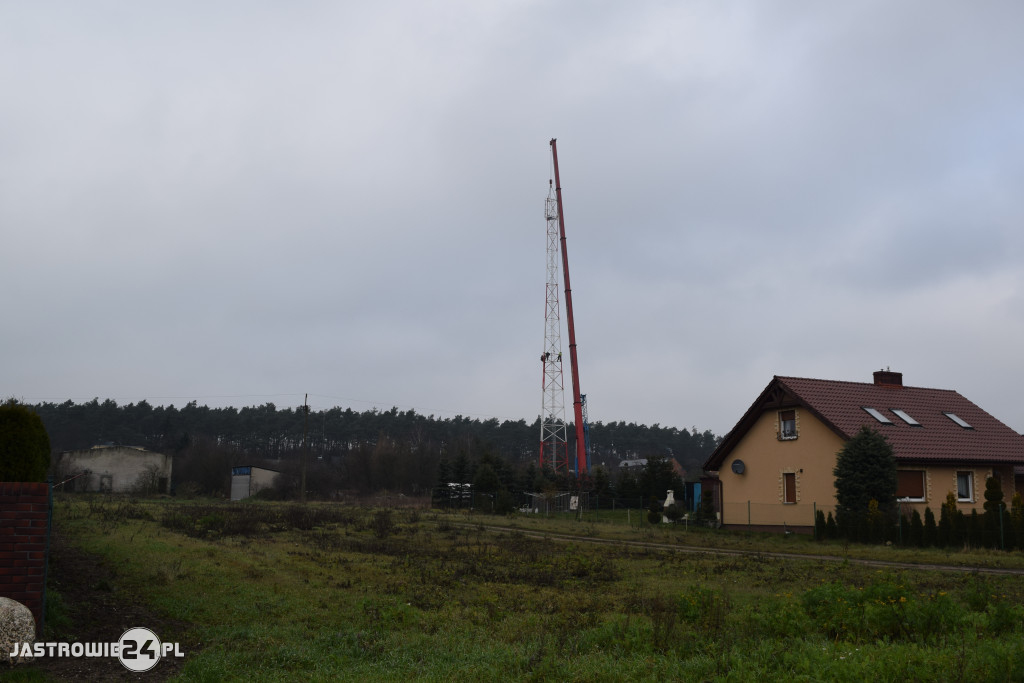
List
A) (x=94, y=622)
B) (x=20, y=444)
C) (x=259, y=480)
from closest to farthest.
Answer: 1. (x=94, y=622)
2. (x=20, y=444)
3. (x=259, y=480)

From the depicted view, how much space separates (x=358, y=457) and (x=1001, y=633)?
87364mm

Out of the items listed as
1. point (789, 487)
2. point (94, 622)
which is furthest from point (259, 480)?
point (94, 622)

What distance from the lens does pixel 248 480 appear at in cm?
7075

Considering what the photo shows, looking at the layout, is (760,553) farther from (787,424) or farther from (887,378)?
(887,378)

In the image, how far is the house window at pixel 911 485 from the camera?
2933cm

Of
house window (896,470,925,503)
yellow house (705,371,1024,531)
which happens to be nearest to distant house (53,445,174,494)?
yellow house (705,371,1024,531)

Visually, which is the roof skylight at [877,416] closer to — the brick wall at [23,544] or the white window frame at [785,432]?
the white window frame at [785,432]

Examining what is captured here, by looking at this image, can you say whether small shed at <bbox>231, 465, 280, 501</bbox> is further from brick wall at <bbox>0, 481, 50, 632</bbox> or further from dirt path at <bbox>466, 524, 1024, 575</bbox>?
brick wall at <bbox>0, 481, 50, 632</bbox>

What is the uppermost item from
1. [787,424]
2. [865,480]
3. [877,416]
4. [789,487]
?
[877,416]

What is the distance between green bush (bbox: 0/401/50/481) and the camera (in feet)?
34.6

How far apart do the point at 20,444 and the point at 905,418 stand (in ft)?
107

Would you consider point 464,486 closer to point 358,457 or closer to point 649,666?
point 358,457

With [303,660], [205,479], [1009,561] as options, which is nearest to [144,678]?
[303,660]

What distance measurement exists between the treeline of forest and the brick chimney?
55.5 meters
